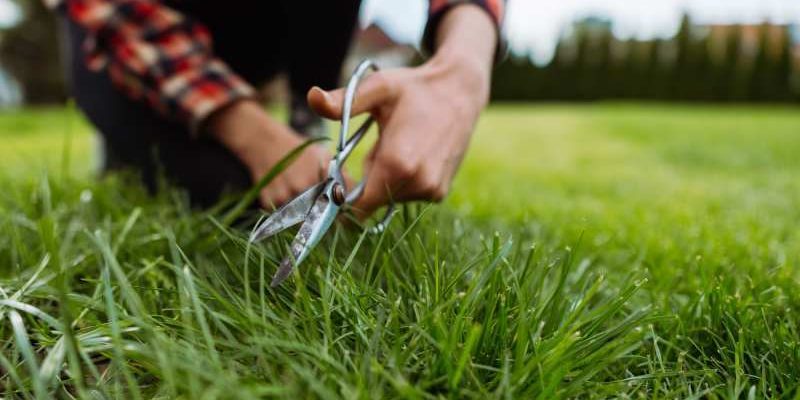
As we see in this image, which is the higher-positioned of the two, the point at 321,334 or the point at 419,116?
the point at 419,116

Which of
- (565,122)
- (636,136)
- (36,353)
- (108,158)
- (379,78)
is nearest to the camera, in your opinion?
(36,353)

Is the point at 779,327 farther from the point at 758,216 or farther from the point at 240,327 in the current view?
the point at 758,216

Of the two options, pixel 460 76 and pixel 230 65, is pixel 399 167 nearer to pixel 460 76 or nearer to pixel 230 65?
pixel 460 76

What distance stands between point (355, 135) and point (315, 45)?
60.8 inches

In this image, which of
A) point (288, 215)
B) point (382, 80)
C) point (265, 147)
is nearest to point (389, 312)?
point (288, 215)

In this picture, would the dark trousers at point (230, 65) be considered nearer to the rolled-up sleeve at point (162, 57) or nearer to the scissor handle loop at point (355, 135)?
the rolled-up sleeve at point (162, 57)

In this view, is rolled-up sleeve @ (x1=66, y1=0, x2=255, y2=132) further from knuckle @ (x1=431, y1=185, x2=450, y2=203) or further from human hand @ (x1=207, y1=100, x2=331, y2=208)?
knuckle @ (x1=431, y1=185, x2=450, y2=203)

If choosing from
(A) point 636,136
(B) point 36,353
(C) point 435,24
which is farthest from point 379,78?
(A) point 636,136

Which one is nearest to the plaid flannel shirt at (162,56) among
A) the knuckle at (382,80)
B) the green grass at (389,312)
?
the green grass at (389,312)

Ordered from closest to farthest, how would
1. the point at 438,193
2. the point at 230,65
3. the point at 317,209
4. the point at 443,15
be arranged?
the point at 317,209, the point at 438,193, the point at 443,15, the point at 230,65

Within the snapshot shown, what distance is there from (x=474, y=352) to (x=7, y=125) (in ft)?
25.4

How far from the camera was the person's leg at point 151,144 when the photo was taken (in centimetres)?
182

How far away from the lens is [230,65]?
2.44 metres

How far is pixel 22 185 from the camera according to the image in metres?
2.05
